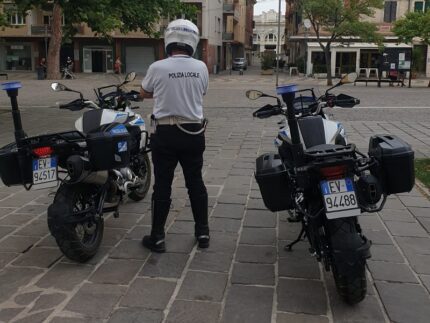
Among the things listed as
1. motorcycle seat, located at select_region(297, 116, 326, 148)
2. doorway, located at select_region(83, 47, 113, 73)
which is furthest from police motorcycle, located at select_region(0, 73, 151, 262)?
doorway, located at select_region(83, 47, 113, 73)

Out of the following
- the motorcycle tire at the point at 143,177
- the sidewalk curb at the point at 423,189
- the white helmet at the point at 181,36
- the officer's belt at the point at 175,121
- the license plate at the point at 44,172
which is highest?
the white helmet at the point at 181,36

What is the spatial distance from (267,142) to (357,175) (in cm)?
645

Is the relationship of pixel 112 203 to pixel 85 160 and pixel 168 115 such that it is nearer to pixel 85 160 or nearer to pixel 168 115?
pixel 85 160

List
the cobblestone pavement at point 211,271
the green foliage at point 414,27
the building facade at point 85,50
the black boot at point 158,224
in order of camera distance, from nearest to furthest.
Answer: the cobblestone pavement at point 211,271
the black boot at point 158,224
the green foliage at point 414,27
the building facade at point 85,50

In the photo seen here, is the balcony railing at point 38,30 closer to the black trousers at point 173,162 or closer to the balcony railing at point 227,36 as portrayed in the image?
→ the balcony railing at point 227,36

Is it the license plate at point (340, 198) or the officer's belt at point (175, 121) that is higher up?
the officer's belt at point (175, 121)

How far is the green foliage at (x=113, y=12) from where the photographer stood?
11148 millimetres

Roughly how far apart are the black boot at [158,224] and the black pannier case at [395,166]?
1649mm

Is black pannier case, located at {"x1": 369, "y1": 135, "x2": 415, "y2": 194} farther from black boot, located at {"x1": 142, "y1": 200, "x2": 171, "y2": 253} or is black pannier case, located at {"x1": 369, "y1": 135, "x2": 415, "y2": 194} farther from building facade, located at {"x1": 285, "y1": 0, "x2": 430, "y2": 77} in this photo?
building facade, located at {"x1": 285, "y1": 0, "x2": 430, "y2": 77}

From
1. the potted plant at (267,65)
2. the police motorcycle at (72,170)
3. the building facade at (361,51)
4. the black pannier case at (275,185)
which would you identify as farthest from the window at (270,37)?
the black pannier case at (275,185)

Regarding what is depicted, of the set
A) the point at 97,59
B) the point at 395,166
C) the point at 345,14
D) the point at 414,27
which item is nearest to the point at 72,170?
the point at 395,166

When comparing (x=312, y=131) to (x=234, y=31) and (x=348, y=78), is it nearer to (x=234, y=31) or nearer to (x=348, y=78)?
(x=348, y=78)

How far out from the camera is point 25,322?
326 cm

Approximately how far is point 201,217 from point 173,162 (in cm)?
54
